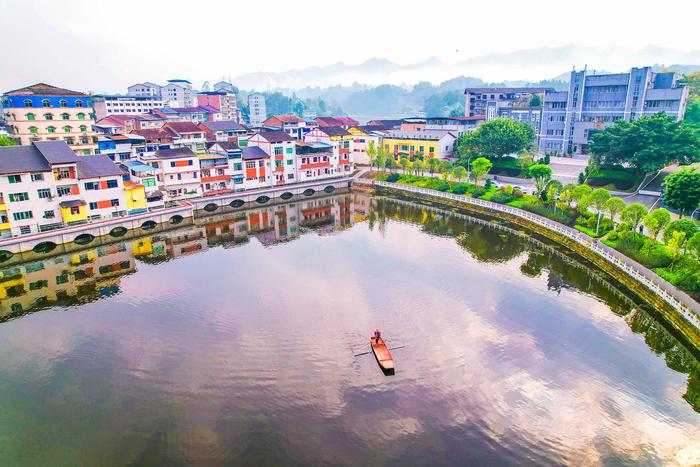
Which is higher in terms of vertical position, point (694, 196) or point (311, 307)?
point (694, 196)

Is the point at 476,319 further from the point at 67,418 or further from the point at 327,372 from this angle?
the point at 67,418

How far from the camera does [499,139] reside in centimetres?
6694

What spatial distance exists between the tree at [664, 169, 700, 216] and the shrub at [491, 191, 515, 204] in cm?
1706

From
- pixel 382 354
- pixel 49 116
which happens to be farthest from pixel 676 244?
pixel 49 116

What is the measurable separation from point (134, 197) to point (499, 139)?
51.4m

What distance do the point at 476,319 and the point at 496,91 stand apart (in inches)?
3695

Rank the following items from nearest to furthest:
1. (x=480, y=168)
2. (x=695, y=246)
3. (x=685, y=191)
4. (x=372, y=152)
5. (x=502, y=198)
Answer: (x=695, y=246)
(x=685, y=191)
(x=502, y=198)
(x=480, y=168)
(x=372, y=152)

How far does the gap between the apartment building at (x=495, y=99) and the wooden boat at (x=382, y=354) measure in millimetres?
86683

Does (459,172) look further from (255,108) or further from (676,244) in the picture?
(255,108)

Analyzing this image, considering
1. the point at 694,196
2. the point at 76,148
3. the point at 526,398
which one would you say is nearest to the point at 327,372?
the point at 526,398

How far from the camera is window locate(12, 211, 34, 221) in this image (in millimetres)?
39875

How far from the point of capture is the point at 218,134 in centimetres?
7519

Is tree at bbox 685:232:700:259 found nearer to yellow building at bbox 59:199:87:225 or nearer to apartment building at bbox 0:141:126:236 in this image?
apartment building at bbox 0:141:126:236

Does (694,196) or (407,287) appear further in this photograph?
(694,196)
